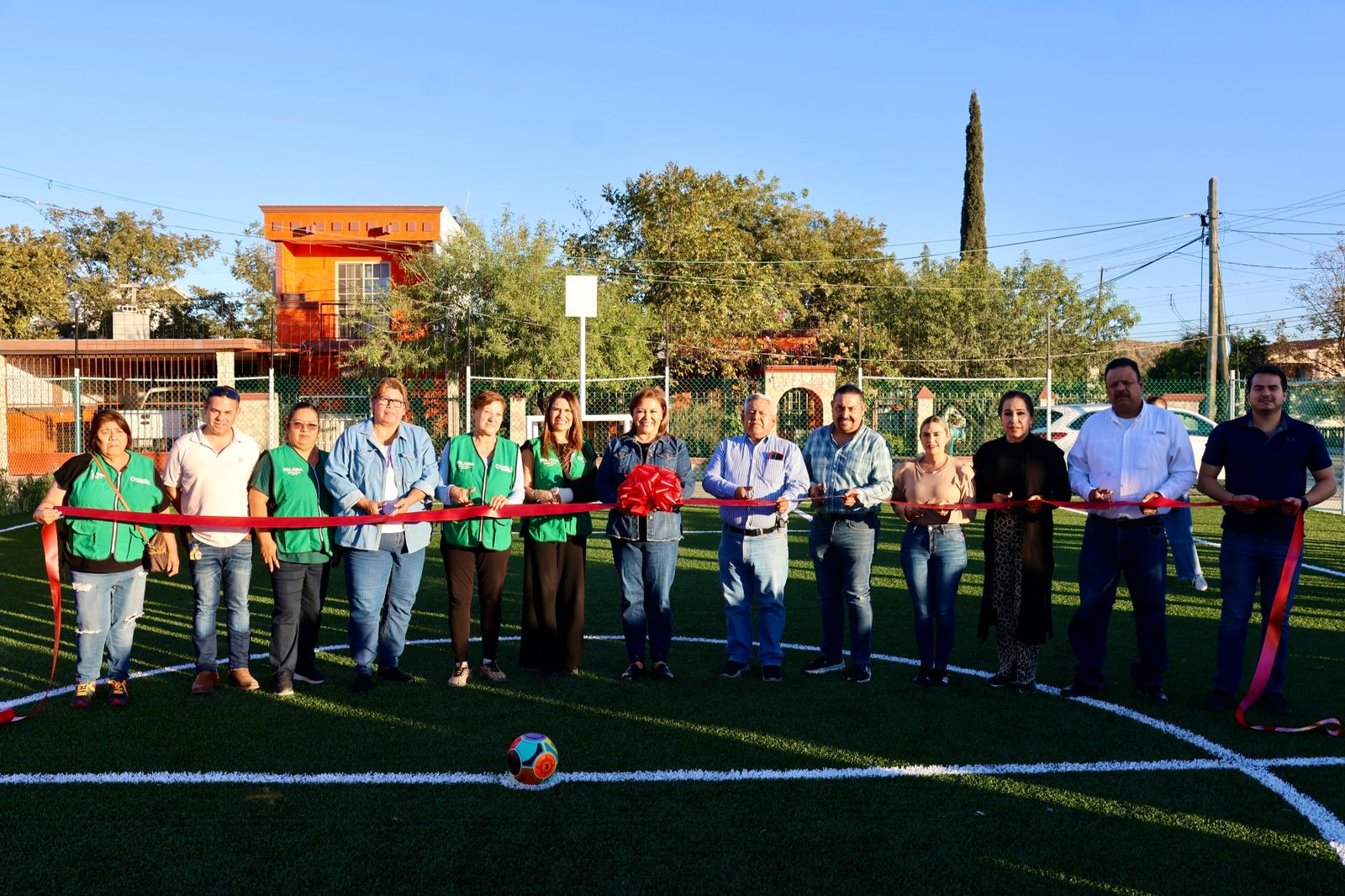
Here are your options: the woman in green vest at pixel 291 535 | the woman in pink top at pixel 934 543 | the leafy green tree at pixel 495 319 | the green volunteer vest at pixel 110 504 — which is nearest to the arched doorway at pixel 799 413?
the leafy green tree at pixel 495 319

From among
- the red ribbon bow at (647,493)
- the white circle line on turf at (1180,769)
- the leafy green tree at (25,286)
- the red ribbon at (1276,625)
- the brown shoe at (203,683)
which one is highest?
the leafy green tree at (25,286)

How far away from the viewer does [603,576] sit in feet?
34.8

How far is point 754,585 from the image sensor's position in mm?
6629

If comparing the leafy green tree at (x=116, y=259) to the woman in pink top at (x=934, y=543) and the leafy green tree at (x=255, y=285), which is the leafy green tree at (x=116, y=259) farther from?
the woman in pink top at (x=934, y=543)

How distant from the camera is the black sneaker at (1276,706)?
5785 millimetres

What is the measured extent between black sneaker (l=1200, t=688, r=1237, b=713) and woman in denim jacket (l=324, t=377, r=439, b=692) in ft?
15.2

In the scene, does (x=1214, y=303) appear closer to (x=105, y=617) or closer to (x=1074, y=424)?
(x=1074, y=424)

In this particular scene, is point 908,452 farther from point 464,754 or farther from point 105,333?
point 105,333

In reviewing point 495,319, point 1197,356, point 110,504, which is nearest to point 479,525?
point 110,504

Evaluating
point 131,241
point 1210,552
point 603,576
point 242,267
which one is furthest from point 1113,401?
point 242,267

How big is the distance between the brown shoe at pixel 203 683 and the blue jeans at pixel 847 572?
3645mm

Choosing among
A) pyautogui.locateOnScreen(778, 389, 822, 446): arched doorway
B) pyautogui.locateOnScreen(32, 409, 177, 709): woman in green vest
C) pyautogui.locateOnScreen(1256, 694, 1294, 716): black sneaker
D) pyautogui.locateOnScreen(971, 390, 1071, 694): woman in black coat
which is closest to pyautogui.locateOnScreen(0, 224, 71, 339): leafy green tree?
pyautogui.locateOnScreen(778, 389, 822, 446): arched doorway

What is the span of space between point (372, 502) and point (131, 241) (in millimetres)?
39684

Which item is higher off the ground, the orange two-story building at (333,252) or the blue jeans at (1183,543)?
the orange two-story building at (333,252)
